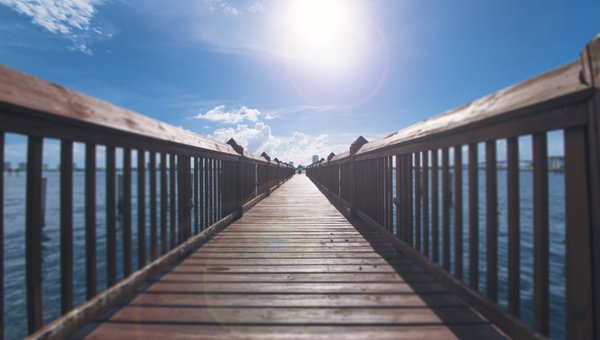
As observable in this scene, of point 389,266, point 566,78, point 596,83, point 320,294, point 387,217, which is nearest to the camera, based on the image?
point 596,83

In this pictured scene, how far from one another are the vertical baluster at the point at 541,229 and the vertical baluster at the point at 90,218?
8.65 ft

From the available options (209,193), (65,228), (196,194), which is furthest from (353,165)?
(65,228)

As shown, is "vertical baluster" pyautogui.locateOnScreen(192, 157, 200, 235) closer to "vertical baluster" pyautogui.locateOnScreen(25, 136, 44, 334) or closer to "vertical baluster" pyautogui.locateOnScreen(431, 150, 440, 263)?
"vertical baluster" pyautogui.locateOnScreen(25, 136, 44, 334)

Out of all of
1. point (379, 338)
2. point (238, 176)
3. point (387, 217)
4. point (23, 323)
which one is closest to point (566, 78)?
point (379, 338)

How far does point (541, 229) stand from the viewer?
4.81ft

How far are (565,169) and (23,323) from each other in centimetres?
590

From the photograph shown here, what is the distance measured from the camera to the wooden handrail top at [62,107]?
54.1 inches

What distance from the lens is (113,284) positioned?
2.08m

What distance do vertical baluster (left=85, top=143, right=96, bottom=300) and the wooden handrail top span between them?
22 cm

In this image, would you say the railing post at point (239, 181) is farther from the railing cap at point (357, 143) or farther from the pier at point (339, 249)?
the railing cap at point (357, 143)

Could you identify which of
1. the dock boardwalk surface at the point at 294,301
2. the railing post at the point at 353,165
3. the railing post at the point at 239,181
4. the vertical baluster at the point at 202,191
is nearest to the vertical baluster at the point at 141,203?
the dock boardwalk surface at the point at 294,301

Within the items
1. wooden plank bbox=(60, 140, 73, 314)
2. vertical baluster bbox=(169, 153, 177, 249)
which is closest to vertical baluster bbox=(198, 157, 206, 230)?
vertical baluster bbox=(169, 153, 177, 249)

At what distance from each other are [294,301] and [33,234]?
5.39ft

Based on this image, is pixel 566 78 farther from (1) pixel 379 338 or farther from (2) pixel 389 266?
(2) pixel 389 266
